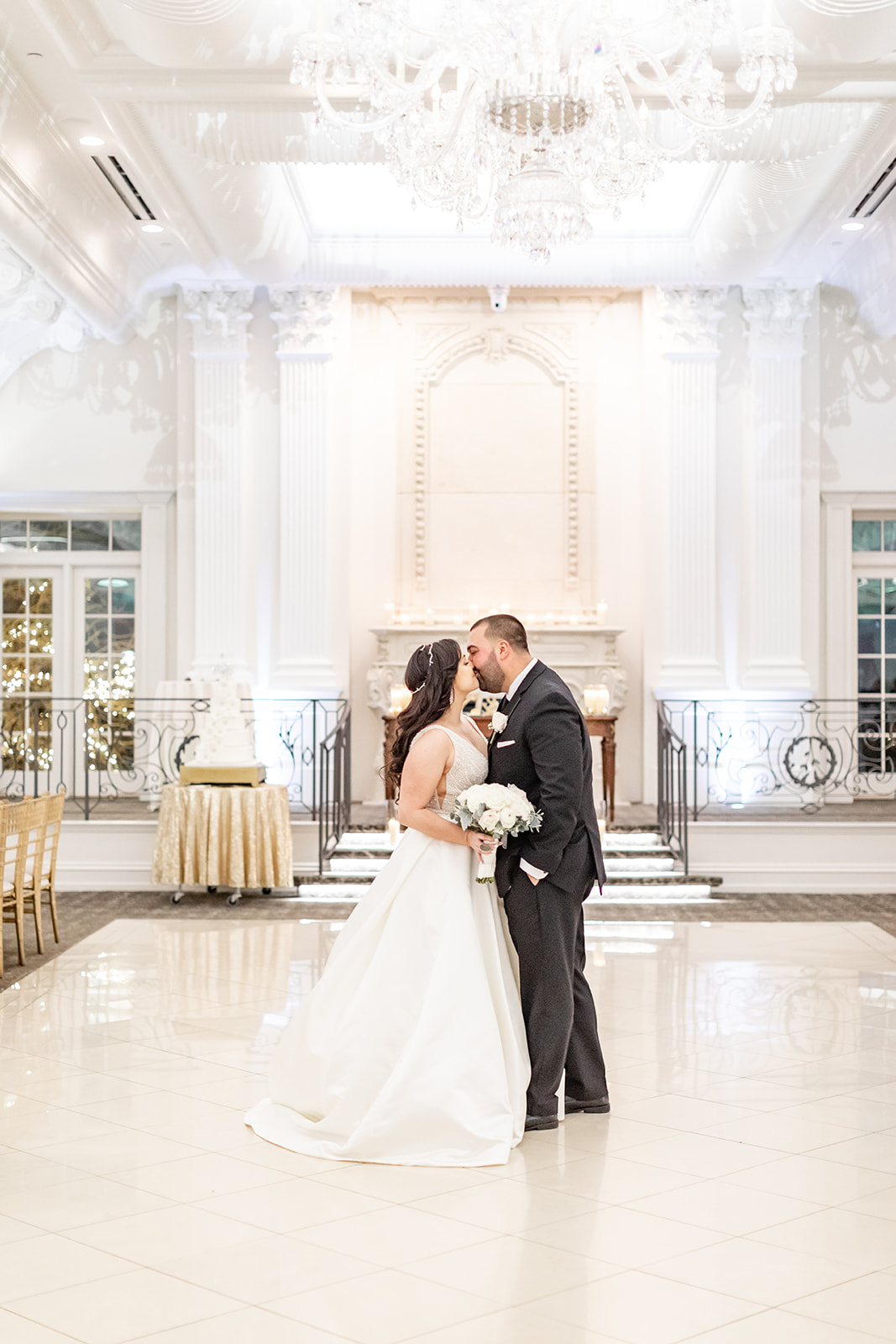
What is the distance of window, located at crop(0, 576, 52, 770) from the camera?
1212 cm

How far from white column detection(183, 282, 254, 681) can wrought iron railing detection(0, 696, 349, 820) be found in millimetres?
649

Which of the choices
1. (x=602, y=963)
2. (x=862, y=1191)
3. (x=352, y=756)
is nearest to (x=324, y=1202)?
(x=862, y=1191)

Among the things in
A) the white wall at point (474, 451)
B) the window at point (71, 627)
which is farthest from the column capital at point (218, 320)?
the window at point (71, 627)

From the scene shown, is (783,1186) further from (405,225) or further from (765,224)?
(405,225)

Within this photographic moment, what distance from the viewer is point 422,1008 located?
13.4ft

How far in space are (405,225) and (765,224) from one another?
9.56 feet

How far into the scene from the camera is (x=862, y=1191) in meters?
3.86

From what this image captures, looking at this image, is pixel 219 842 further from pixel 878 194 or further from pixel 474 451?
pixel 878 194

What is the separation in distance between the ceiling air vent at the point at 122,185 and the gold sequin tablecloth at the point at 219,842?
4.11m

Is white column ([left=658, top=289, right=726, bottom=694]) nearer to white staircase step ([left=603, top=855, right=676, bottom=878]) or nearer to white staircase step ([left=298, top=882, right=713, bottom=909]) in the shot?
white staircase step ([left=603, top=855, right=676, bottom=878])

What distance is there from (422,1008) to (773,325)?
8.96 metres

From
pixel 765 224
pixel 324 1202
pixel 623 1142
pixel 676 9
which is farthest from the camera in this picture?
pixel 765 224

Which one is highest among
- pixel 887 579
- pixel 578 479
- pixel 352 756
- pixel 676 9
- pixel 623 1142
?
pixel 676 9

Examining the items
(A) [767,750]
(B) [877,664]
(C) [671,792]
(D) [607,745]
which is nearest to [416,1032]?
(C) [671,792]
